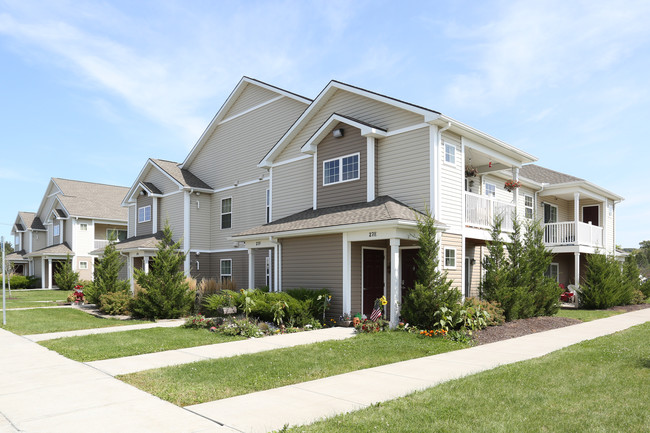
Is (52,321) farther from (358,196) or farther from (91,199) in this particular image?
(91,199)

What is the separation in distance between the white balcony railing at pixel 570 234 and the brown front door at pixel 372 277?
10655 mm

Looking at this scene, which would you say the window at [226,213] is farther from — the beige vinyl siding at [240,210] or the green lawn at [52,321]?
the green lawn at [52,321]

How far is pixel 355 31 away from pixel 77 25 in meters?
8.08

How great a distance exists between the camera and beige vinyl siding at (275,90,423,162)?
615 inches

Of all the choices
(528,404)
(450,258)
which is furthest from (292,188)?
(528,404)

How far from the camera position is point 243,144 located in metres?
25.5

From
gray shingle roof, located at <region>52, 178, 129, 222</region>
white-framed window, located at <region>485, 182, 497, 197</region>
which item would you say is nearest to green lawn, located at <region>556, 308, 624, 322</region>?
white-framed window, located at <region>485, 182, 497, 197</region>

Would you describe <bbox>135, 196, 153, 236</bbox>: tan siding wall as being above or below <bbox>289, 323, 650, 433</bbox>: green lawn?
above

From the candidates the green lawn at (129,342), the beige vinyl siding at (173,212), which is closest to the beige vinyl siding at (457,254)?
the green lawn at (129,342)

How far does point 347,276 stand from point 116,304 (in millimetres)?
9941

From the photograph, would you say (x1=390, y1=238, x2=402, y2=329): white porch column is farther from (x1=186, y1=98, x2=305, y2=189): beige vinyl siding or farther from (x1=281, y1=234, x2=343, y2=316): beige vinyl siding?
(x1=186, y1=98, x2=305, y2=189): beige vinyl siding

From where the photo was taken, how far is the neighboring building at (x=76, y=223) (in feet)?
126

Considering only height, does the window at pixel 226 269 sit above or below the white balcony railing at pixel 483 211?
below

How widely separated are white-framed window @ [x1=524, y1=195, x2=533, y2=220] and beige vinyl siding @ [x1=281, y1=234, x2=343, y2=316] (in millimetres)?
12182
